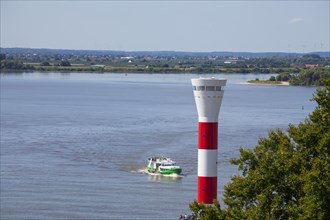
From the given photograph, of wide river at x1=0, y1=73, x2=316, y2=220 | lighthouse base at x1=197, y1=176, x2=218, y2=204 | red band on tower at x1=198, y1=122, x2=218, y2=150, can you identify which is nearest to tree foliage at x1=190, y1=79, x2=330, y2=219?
red band on tower at x1=198, y1=122, x2=218, y2=150

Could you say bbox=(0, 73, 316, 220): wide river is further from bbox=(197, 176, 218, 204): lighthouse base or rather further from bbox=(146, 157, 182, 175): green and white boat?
bbox=(197, 176, 218, 204): lighthouse base

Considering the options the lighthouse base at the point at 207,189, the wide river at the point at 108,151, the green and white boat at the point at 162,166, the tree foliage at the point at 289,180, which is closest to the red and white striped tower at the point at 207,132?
the lighthouse base at the point at 207,189

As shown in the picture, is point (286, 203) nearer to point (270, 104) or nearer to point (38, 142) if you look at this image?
point (38, 142)

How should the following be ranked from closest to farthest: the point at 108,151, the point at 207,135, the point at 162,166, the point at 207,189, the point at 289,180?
the point at 289,180 → the point at 207,135 → the point at 207,189 → the point at 162,166 → the point at 108,151

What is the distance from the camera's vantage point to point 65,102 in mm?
105188

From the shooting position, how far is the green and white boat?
49594mm

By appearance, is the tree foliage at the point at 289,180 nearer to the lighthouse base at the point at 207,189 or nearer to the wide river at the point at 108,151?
the lighthouse base at the point at 207,189

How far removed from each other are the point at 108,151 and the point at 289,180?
40491 millimetres

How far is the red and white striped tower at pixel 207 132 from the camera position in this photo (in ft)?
65.7

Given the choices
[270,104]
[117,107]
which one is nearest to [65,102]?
[117,107]

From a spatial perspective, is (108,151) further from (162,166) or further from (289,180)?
(289,180)

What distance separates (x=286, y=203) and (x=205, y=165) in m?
3.06

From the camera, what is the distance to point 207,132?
2002 cm

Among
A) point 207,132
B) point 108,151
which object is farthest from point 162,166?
point 207,132
